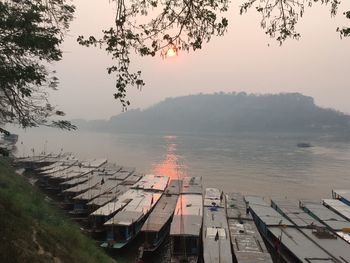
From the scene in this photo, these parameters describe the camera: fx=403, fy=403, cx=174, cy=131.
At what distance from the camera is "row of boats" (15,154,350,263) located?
22.5 metres

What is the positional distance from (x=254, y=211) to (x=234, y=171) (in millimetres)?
34579

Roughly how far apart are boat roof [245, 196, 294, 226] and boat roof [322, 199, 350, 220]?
18.7 feet

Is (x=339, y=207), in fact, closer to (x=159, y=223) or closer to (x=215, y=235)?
(x=215, y=235)

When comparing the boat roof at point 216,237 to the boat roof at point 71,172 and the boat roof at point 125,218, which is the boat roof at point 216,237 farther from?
the boat roof at point 71,172

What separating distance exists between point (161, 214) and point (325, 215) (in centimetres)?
1332

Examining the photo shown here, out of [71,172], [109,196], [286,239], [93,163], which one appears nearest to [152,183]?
[109,196]

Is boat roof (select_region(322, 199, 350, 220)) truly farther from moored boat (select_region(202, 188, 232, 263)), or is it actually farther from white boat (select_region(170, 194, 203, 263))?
white boat (select_region(170, 194, 203, 263))

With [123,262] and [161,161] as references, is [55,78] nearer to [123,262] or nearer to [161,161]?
[123,262]

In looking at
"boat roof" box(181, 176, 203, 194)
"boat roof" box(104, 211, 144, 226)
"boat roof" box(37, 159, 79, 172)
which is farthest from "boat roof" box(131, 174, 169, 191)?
"boat roof" box(37, 159, 79, 172)

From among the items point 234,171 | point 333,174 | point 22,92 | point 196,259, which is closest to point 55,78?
point 22,92

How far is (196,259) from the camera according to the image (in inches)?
869

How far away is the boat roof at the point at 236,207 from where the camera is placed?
99.2 ft

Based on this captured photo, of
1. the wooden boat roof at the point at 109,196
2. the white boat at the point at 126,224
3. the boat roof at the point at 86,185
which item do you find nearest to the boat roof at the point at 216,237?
the white boat at the point at 126,224

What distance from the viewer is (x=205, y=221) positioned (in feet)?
90.4
